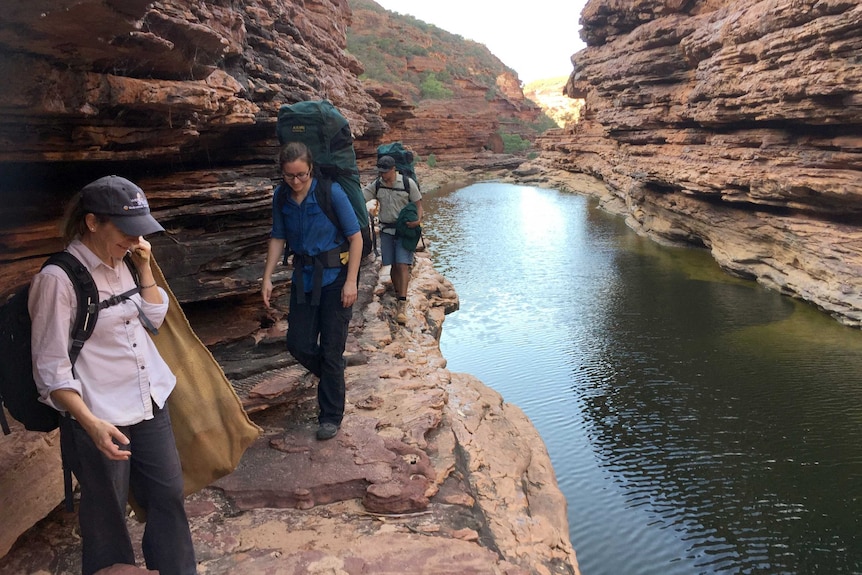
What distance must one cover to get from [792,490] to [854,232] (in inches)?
256

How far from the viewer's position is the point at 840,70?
10.0m

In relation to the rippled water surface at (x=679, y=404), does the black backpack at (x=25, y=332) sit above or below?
above

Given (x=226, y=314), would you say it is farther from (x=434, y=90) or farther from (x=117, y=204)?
(x=434, y=90)

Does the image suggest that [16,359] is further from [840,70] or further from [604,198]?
[604,198]

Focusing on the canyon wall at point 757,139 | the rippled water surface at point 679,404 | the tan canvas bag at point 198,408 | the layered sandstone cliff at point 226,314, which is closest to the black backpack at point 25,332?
the tan canvas bag at point 198,408

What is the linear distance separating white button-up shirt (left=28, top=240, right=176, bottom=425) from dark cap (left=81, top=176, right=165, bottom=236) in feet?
0.47

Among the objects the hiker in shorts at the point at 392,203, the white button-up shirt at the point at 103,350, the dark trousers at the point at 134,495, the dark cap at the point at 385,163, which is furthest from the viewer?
the hiker in shorts at the point at 392,203

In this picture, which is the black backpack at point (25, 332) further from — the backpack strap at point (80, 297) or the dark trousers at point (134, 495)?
the dark trousers at point (134, 495)

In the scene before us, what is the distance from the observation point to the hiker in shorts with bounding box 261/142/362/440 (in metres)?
3.63

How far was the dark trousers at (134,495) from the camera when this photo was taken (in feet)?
7.59

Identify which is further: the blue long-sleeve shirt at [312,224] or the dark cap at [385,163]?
the dark cap at [385,163]

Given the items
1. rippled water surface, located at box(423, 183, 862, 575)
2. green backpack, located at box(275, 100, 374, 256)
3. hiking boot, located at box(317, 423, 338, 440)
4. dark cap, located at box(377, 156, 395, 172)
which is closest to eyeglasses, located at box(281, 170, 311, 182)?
green backpack, located at box(275, 100, 374, 256)

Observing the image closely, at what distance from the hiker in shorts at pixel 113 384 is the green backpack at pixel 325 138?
5.35 feet

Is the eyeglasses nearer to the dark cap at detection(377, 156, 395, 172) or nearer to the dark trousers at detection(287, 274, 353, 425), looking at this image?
the dark trousers at detection(287, 274, 353, 425)
